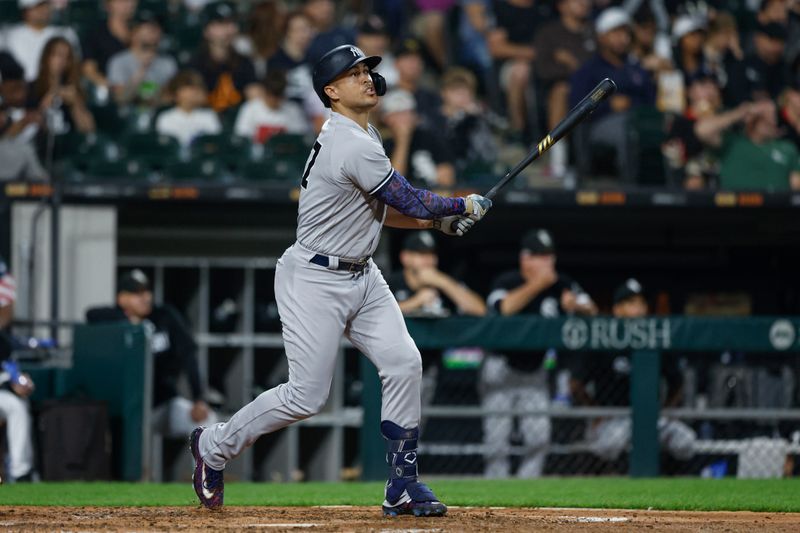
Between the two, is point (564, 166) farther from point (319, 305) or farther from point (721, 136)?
point (319, 305)

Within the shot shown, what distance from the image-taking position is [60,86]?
10258 mm

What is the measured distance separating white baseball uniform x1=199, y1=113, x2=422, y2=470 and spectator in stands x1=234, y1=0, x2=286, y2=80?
263 inches

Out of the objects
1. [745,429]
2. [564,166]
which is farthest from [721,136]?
[745,429]

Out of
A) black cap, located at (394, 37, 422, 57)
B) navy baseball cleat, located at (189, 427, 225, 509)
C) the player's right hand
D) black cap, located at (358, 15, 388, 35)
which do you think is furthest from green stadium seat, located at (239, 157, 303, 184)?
the player's right hand

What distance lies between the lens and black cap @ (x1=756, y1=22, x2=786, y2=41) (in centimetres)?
1191

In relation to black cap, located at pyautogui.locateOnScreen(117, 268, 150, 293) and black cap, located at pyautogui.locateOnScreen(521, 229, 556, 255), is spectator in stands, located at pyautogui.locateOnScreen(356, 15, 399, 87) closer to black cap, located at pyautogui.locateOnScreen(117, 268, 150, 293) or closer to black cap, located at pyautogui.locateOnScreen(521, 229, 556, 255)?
black cap, located at pyautogui.locateOnScreen(521, 229, 556, 255)

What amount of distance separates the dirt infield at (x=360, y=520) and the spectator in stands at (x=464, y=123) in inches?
200

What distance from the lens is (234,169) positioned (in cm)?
996

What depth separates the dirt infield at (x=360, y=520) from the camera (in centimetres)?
486

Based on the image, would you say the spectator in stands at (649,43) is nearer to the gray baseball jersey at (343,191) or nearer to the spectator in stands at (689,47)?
the spectator in stands at (689,47)

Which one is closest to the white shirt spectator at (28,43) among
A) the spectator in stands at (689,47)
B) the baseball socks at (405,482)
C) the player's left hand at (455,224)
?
the spectator in stands at (689,47)

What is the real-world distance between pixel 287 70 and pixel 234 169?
1.56 metres

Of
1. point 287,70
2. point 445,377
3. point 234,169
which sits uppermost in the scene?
point 287,70

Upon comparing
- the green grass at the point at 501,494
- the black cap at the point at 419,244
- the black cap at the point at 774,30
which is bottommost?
the green grass at the point at 501,494
